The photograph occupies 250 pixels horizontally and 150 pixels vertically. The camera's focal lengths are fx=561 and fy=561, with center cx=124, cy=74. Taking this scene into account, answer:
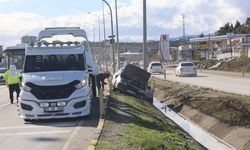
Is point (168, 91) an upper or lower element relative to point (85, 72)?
lower

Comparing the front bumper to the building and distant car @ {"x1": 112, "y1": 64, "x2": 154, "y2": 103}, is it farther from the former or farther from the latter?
the building

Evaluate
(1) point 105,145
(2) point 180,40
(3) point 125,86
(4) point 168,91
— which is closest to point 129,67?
(3) point 125,86

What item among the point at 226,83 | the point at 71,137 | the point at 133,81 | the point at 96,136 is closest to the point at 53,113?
the point at 71,137

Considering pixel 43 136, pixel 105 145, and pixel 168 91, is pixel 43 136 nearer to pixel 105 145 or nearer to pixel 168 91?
pixel 105 145

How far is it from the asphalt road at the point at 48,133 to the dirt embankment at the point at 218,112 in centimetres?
528

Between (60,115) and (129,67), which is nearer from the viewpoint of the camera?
(60,115)

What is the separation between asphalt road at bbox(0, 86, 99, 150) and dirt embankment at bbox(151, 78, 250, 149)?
5.28 metres

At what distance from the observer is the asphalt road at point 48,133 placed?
497 inches

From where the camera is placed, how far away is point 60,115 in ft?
53.5

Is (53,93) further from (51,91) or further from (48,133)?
(48,133)

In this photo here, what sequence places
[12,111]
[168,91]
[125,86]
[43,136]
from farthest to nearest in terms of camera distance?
[168,91] → [125,86] → [12,111] → [43,136]

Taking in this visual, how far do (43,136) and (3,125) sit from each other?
3176 mm

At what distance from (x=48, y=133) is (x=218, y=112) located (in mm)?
11622

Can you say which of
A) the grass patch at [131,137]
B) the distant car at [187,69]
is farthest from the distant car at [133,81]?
the distant car at [187,69]
